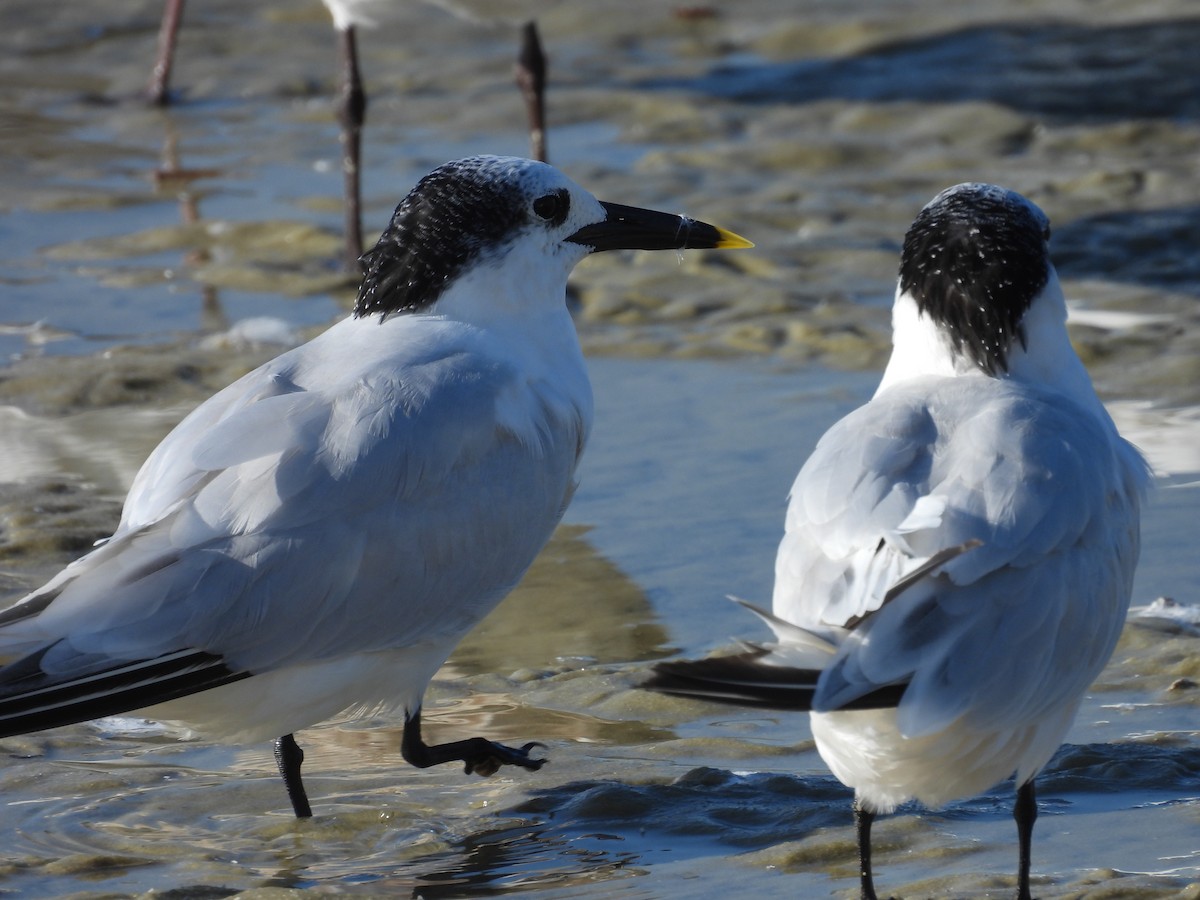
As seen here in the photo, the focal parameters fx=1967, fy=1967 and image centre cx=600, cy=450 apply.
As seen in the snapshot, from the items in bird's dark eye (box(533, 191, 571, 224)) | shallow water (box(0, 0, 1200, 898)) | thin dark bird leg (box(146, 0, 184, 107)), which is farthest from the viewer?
thin dark bird leg (box(146, 0, 184, 107))

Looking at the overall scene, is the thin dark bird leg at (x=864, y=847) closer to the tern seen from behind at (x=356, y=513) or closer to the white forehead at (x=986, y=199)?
the tern seen from behind at (x=356, y=513)

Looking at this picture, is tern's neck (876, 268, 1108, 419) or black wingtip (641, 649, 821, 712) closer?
black wingtip (641, 649, 821, 712)

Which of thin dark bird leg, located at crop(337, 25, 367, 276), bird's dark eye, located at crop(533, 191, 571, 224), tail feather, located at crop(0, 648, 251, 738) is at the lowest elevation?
tail feather, located at crop(0, 648, 251, 738)

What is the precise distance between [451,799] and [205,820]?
50 centimetres

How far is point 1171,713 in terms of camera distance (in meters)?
A: 4.11

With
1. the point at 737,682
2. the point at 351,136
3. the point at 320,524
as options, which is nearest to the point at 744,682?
the point at 737,682

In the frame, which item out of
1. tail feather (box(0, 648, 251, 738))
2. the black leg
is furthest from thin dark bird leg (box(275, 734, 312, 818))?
tail feather (box(0, 648, 251, 738))

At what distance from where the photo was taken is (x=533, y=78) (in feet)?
27.9

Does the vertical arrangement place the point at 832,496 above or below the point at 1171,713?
above

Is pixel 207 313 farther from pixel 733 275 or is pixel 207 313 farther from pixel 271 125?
pixel 271 125

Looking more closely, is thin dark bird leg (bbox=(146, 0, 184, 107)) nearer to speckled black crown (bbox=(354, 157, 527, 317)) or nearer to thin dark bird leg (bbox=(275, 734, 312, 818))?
speckled black crown (bbox=(354, 157, 527, 317))

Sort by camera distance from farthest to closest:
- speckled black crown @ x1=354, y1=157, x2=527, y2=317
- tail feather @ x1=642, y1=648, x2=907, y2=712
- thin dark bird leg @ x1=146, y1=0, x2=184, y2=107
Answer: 1. thin dark bird leg @ x1=146, y1=0, x2=184, y2=107
2. speckled black crown @ x1=354, y1=157, x2=527, y2=317
3. tail feather @ x1=642, y1=648, x2=907, y2=712

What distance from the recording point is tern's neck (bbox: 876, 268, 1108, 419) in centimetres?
385

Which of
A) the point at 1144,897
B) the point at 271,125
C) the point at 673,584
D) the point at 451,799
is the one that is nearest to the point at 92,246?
the point at 271,125
